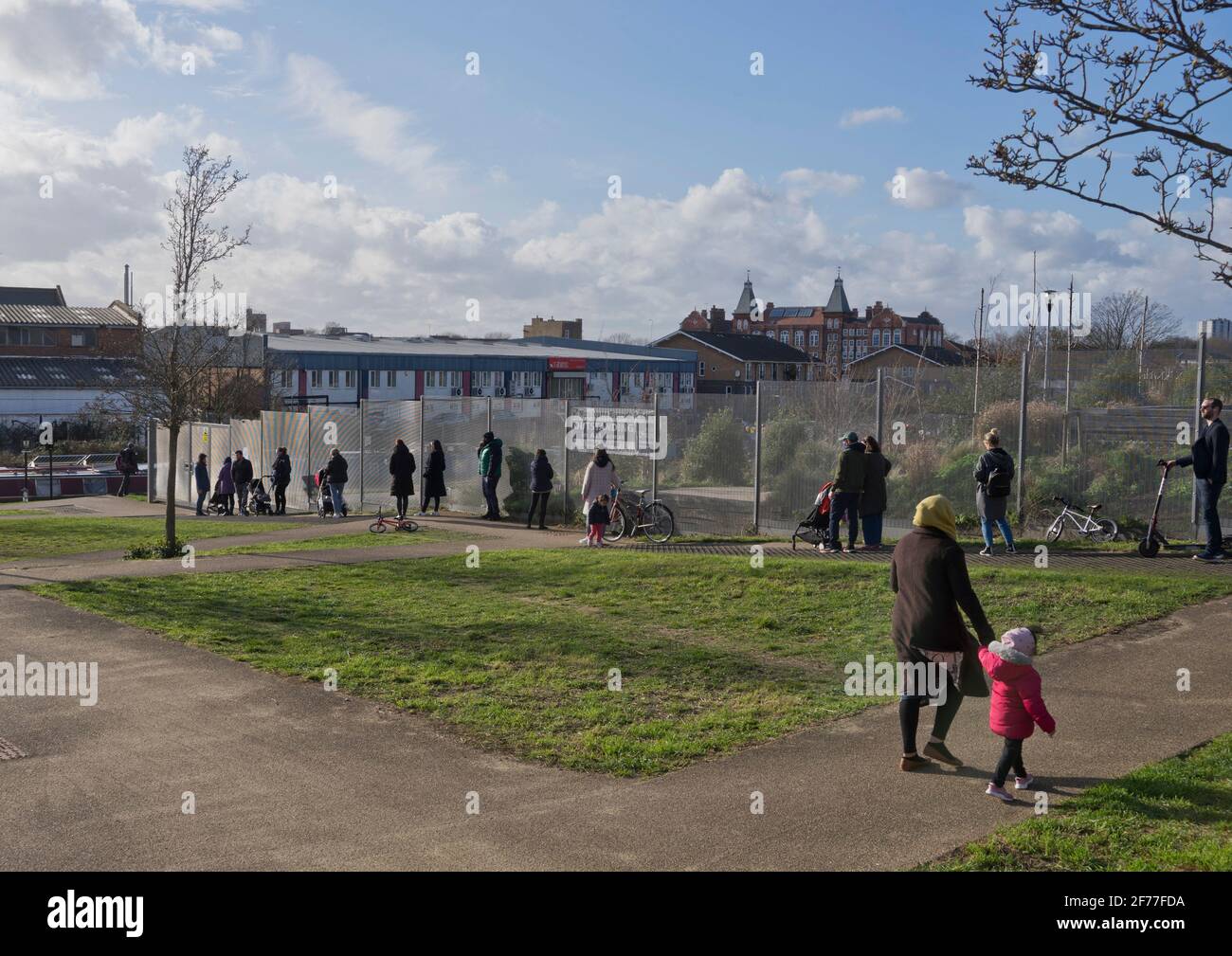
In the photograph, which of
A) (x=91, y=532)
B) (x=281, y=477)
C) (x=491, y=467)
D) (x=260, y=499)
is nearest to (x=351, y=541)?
(x=491, y=467)

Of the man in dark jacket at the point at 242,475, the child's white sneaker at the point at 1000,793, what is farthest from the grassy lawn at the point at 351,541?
the child's white sneaker at the point at 1000,793

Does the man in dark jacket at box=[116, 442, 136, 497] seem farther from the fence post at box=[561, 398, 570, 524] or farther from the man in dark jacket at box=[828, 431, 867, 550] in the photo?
the man in dark jacket at box=[828, 431, 867, 550]

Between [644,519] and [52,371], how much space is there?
64.7m


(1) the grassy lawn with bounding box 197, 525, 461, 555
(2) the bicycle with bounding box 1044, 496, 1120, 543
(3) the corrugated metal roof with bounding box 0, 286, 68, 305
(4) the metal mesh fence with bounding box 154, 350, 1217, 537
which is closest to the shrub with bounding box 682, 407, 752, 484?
(4) the metal mesh fence with bounding box 154, 350, 1217, 537

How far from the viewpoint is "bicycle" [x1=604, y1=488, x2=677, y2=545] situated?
61.9ft

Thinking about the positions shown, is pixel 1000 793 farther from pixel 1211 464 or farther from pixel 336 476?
pixel 336 476

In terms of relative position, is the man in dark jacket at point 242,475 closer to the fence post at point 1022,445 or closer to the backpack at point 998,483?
the fence post at point 1022,445

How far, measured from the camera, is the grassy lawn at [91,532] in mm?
19812

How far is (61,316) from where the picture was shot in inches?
3228

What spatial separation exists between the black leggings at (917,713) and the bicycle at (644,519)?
38.6ft

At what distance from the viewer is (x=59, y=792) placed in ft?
22.4
